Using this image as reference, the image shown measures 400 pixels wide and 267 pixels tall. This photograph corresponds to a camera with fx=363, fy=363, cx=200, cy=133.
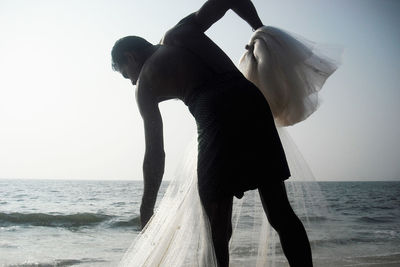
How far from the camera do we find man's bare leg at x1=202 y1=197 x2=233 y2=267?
1.66 metres

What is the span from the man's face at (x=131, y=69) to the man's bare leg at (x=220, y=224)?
74 cm

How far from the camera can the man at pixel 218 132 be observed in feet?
5.28

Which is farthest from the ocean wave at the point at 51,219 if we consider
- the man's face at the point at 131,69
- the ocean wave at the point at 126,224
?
the man's face at the point at 131,69

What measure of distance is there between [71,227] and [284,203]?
9683 mm

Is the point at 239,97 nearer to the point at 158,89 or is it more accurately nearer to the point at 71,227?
the point at 158,89

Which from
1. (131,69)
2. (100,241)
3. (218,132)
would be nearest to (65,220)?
(100,241)

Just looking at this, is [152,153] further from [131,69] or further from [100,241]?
[100,241]

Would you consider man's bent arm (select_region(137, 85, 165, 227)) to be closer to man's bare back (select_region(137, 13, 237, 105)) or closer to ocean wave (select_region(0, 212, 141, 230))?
man's bare back (select_region(137, 13, 237, 105))

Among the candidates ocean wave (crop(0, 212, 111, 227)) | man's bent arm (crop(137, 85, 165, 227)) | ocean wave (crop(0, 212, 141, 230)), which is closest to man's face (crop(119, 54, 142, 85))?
man's bent arm (crop(137, 85, 165, 227))

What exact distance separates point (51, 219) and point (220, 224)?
1128 centimetres

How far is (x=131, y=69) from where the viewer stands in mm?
1854

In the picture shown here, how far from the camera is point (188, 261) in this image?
182 centimetres

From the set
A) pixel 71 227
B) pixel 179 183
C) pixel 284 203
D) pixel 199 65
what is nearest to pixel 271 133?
pixel 284 203

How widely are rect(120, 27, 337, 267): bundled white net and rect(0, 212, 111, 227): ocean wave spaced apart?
958 centimetres
